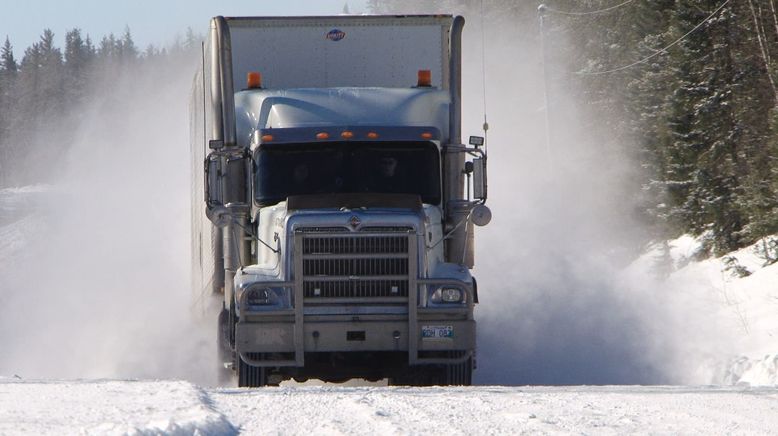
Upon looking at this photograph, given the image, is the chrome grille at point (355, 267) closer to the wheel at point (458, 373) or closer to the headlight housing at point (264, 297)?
the headlight housing at point (264, 297)

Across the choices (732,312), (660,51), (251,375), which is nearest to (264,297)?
(251,375)

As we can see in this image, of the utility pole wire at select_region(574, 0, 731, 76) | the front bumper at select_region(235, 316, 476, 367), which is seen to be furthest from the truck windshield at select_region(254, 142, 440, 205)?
the utility pole wire at select_region(574, 0, 731, 76)

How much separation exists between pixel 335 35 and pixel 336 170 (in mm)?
2036

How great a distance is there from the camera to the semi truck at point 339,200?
1294cm

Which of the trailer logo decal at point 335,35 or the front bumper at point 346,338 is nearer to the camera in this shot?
the front bumper at point 346,338

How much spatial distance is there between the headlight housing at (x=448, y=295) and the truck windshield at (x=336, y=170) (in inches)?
53.6

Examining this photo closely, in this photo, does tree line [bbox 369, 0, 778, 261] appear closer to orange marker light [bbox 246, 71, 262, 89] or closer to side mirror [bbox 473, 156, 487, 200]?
side mirror [bbox 473, 156, 487, 200]

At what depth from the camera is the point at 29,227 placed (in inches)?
2131

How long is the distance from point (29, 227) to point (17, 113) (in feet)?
337

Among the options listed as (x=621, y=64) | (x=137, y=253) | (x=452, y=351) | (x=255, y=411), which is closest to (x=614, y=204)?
(x=621, y=64)

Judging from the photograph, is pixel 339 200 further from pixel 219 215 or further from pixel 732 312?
pixel 732 312

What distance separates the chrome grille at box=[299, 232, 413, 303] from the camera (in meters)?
13.0

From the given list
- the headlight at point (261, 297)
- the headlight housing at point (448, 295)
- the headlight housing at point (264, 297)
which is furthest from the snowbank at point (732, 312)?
the headlight at point (261, 297)

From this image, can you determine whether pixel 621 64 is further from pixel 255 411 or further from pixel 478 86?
pixel 255 411
